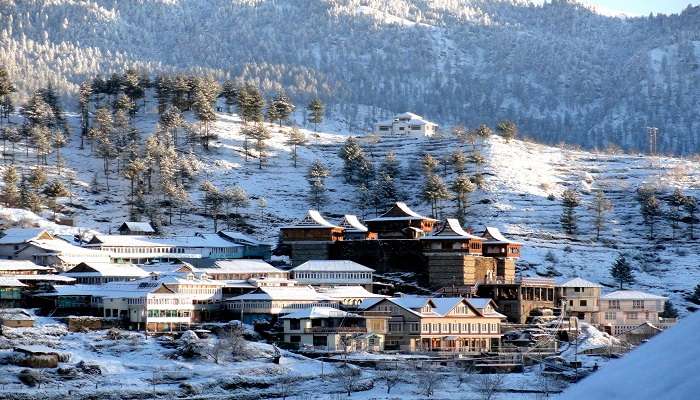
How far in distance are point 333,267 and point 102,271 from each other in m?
21.7

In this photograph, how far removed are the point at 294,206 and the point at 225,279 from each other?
4140cm

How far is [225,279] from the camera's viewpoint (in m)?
110

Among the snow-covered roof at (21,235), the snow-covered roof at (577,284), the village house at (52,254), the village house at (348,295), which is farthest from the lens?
the snow-covered roof at (21,235)

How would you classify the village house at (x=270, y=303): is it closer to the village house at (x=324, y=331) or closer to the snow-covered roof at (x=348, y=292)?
the snow-covered roof at (x=348, y=292)

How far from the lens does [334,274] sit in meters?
113

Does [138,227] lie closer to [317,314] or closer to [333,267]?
[333,267]

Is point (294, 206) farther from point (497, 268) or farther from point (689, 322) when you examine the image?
point (689, 322)

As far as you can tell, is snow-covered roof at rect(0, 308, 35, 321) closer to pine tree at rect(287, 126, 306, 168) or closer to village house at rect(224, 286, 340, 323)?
village house at rect(224, 286, 340, 323)

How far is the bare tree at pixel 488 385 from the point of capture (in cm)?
7850

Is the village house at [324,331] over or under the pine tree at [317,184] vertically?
under

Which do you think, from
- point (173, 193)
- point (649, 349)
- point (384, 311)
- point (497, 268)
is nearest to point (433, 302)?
point (384, 311)

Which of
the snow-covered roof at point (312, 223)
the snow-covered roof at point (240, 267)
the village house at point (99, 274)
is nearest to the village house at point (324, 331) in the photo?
the snow-covered roof at point (240, 267)

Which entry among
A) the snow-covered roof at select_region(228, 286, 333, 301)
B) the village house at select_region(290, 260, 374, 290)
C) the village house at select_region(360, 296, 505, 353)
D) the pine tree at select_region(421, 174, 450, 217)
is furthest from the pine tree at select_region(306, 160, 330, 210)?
the village house at select_region(360, 296, 505, 353)

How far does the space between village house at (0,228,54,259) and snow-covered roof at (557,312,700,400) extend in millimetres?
113460
